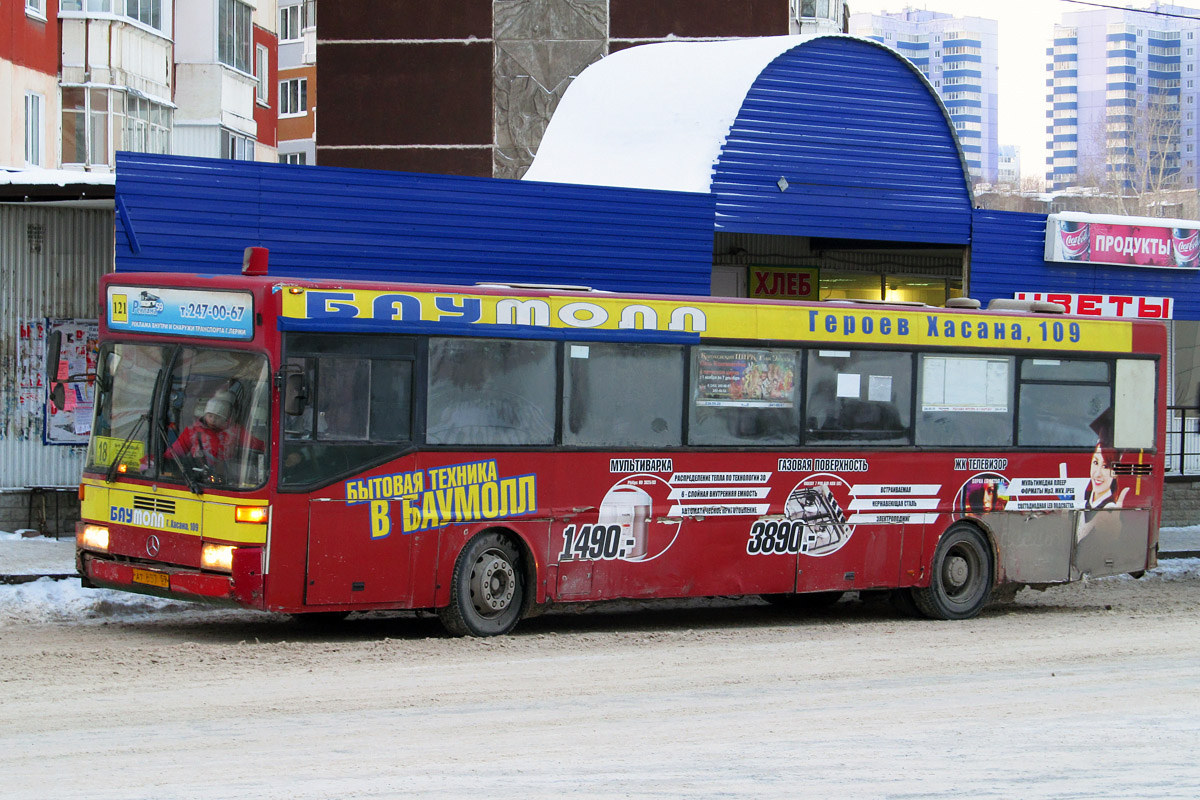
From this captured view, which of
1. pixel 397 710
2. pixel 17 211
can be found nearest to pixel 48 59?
pixel 17 211

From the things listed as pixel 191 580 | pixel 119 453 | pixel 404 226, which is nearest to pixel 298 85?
pixel 404 226

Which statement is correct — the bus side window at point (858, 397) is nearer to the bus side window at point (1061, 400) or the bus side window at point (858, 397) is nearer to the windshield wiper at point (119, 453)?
the bus side window at point (1061, 400)

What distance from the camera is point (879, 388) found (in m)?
14.3

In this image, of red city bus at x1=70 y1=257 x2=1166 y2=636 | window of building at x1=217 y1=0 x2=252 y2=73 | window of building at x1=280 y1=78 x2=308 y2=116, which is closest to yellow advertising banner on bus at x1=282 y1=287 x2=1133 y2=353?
red city bus at x1=70 y1=257 x2=1166 y2=636

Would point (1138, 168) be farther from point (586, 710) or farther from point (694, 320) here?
point (586, 710)

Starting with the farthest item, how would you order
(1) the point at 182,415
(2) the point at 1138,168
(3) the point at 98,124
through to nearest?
(2) the point at 1138,168 → (3) the point at 98,124 → (1) the point at 182,415

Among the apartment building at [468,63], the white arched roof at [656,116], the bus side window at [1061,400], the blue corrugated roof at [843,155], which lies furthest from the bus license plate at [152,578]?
the apartment building at [468,63]

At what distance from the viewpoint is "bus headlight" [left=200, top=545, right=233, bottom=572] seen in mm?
11125

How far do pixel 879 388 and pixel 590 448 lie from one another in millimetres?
3116

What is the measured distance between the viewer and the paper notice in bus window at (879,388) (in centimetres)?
1421

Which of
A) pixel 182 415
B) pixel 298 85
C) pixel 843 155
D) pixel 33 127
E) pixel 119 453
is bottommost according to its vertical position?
pixel 119 453

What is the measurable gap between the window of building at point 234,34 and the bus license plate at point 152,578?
120ft

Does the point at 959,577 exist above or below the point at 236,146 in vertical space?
below

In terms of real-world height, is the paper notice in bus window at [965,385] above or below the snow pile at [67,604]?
above
